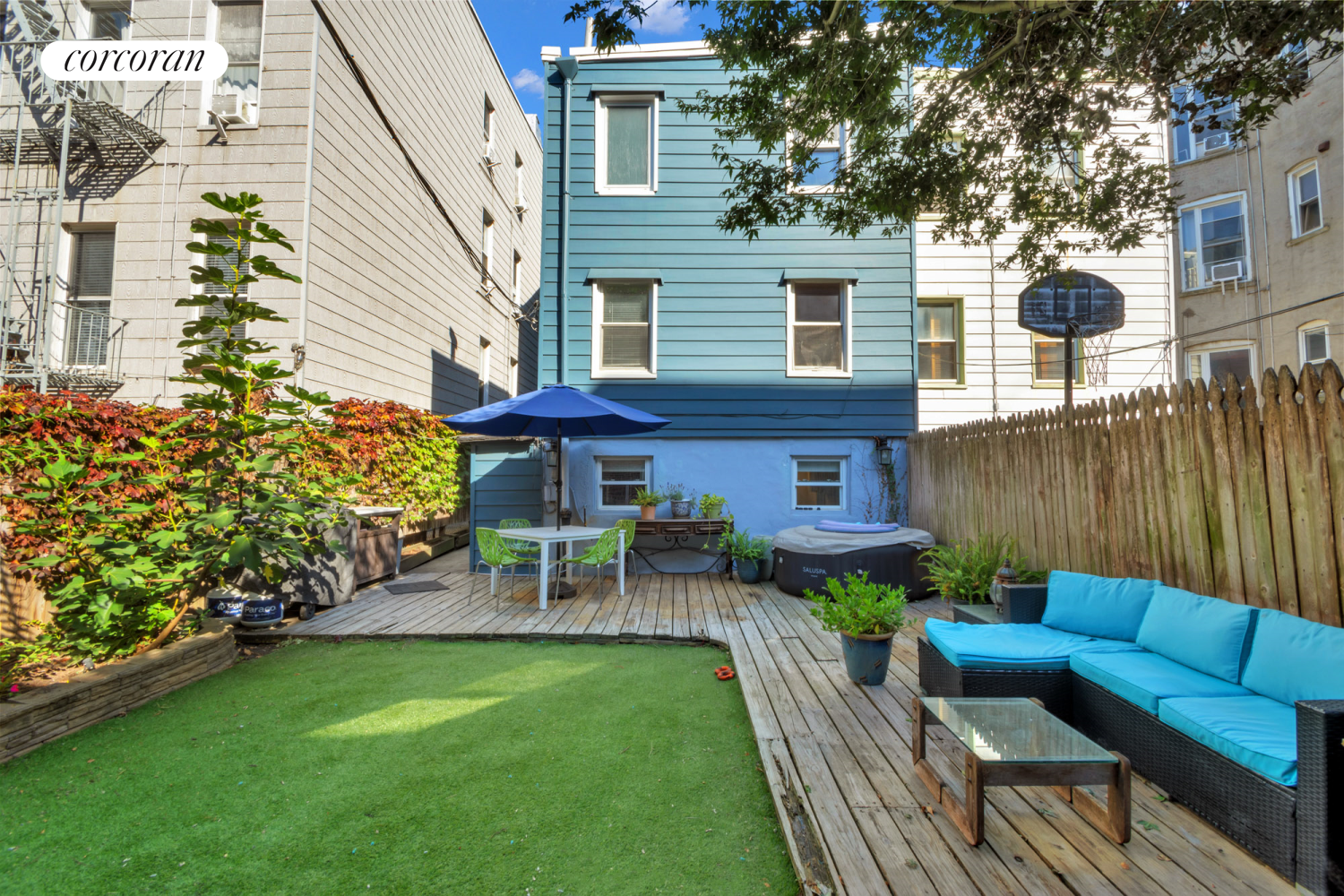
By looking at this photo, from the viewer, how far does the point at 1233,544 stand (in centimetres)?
340

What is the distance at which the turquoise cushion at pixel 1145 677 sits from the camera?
102 inches

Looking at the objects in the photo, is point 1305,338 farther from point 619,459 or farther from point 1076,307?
point 619,459

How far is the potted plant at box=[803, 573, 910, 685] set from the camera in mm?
3795

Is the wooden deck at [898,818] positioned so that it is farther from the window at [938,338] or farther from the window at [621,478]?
the window at [938,338]

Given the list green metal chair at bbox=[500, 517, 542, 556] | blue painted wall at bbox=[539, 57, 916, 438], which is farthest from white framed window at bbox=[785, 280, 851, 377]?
green metal chair at bbox=[500, 517, 542, 556]

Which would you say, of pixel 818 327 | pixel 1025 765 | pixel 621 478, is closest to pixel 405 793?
pixel 1025 765

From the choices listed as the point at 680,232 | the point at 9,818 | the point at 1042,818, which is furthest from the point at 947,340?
the point at 9,818

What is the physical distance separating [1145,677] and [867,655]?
57.0 inches

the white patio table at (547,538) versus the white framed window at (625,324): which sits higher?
the white framed window at (625,324)

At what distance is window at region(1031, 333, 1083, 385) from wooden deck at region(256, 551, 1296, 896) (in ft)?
20.1

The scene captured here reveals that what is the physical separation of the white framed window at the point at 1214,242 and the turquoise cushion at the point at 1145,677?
1211 centimetres

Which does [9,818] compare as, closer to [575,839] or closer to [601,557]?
[575,839]

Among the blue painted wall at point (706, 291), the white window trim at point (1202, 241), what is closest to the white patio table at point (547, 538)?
the blue painted wall at point (706, 291)

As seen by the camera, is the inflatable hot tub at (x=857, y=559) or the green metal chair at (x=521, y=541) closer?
the inflatable hot tub at (x=857, y=559)
